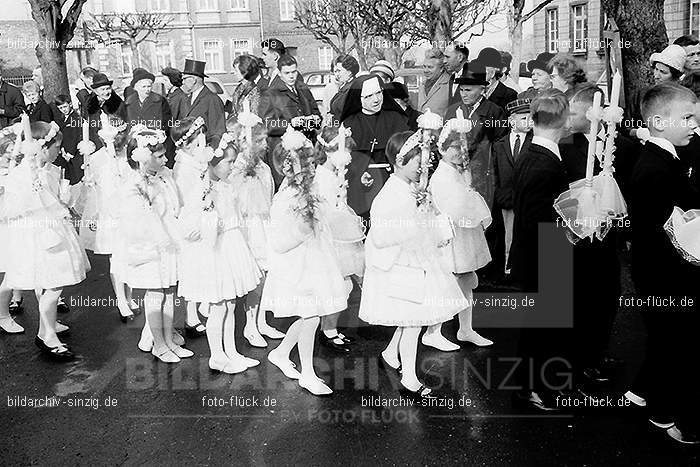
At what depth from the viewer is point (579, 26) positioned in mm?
30453

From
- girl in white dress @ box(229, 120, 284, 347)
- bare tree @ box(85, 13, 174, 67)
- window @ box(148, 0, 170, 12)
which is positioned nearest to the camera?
girl in white dress @ box(229, 120, 284, 347)

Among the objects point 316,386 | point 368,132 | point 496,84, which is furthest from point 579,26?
point 316,386

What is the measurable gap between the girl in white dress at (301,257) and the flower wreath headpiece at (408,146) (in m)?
0.62

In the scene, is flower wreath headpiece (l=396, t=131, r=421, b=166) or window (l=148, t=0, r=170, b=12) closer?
flower wreath headpiece (l=396, t=131, r=421, b=166)

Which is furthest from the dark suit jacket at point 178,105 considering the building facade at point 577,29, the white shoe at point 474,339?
the building facade at point 577,29

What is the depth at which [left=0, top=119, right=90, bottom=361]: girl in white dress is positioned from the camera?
5.53 m

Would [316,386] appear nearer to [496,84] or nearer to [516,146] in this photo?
[516,146]

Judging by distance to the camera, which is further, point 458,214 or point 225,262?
point 458,214

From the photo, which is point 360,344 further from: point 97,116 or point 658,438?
point 97,116

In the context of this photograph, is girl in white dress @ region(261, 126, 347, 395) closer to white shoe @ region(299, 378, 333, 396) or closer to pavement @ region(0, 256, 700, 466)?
white shoe @ region(299, 378, 333, 396)

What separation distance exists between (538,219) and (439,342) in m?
1.73

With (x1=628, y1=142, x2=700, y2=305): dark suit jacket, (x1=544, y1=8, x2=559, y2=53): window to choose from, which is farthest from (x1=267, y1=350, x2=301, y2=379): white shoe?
(x1=544, y1=8, x2=559, y2=53): window

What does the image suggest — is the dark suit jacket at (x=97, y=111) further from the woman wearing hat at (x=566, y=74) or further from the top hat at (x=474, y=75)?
the woman wearing hat at (x=566, y=74)

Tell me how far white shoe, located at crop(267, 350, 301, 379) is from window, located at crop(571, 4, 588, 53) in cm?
2781
